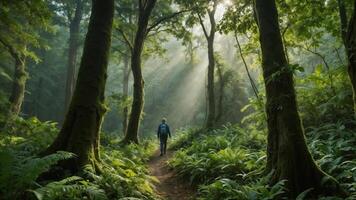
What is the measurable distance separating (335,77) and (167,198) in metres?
7.53

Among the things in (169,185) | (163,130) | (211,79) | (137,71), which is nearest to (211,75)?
(211,79)

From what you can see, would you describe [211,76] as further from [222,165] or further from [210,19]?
[222,165]

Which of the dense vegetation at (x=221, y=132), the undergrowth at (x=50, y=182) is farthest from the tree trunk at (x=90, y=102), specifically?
the undergrowth at (x=50, y=182)

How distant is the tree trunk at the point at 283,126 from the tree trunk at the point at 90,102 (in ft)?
11.9

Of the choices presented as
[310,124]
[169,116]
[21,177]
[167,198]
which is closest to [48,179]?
[21,177]

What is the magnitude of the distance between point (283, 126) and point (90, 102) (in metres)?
4.07

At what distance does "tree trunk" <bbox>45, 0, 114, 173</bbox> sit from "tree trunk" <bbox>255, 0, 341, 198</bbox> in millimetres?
3619

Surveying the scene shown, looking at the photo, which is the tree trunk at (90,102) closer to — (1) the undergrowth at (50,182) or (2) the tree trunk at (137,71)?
(1) the undergrowth at (50,182)

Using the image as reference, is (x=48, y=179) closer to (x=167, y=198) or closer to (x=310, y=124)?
(x=167, y=198)

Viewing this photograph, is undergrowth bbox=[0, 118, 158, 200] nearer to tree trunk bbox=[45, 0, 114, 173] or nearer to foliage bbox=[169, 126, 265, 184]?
tree trunk bbox=[45, 0, 114, 173]

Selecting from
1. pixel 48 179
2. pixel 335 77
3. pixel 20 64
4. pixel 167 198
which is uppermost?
pixel 20 64

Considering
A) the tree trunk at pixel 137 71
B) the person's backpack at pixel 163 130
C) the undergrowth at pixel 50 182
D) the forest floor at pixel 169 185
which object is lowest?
the forest floor at pixel 169 185

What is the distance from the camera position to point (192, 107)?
4538 cm

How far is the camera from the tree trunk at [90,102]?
7074mm
